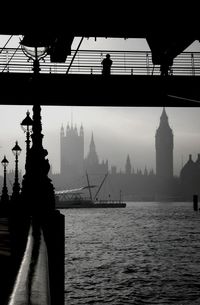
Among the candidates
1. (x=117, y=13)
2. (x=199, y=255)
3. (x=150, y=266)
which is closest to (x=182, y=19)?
(x=117, y=13)

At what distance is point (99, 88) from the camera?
76.0ft

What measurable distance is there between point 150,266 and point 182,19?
19.4 meters

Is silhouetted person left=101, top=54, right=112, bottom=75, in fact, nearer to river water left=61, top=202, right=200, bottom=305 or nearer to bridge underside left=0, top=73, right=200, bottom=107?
bridge underside left=0, top=73, right=200, bottom=107

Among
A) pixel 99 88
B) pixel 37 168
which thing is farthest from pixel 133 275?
pixel 37 168

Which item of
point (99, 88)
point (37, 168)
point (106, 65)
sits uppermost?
point (106, 65)

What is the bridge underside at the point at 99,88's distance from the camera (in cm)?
2252

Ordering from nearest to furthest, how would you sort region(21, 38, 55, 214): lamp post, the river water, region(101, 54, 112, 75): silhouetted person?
region(21, 38, 55, 214): lamp post, the river water, region(101, 54, 112, 75): silhouetted person

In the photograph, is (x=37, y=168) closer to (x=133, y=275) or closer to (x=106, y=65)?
(x=106, y=65)

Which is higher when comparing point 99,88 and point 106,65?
point 106,65

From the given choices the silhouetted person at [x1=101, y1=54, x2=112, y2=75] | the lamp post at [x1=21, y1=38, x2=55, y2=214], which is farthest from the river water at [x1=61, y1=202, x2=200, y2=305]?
the silhouetted person at [x1=101, y1=54, x2=112, y2=75]

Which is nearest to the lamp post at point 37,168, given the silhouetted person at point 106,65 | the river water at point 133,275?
the river water at point 133,275

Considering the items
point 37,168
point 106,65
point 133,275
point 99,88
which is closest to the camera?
point 37,168

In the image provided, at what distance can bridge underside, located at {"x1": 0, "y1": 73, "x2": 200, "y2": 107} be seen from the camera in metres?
22.5

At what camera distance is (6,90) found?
2239 centimetres
